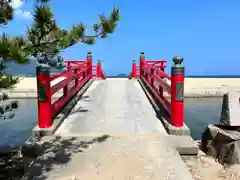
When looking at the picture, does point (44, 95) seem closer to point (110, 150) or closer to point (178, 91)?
point (110, 150)

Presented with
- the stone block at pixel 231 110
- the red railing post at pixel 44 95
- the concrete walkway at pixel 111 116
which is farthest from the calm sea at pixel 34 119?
the red railing post at pixel 44 95

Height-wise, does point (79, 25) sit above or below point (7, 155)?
above

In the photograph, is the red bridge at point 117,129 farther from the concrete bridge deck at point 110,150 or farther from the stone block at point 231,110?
the stone block at point 231,110

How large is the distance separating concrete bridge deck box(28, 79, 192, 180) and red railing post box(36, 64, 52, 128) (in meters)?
0.32

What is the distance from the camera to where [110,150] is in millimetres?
4031

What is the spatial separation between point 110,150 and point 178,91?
1671 mm

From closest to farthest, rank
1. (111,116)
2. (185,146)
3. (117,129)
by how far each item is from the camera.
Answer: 1. (185,146)
2. (117,129)
3. (111,116)

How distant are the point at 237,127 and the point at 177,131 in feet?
5.50

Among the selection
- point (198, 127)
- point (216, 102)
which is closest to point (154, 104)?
point (198, 127)

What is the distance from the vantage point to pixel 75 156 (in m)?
3.88

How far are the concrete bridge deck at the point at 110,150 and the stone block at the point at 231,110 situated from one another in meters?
1.47

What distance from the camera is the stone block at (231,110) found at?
5.63 metres

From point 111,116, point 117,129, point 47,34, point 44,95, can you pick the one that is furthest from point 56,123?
point 47,34

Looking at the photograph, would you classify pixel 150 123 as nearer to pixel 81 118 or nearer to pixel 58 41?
pixel 81 118
